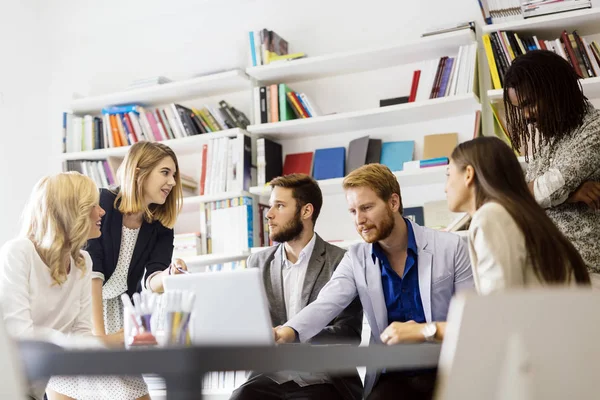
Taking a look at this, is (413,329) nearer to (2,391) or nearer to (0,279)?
(2,391)

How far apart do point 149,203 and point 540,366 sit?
88.4 inches

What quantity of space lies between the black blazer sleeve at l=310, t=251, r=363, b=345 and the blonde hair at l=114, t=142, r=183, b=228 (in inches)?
35.7

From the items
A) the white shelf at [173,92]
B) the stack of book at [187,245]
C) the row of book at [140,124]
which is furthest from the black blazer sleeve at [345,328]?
the white shelf at [173,92]

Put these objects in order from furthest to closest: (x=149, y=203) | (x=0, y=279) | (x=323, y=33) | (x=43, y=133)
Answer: (x=43, y=133)
(x=323, y=33)
(x=149, y=203)
(x=0, y=279)

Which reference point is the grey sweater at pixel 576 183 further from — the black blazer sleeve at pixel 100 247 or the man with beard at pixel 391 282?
the black blazer sleeve at pixel 100 247

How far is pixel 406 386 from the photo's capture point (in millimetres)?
2119

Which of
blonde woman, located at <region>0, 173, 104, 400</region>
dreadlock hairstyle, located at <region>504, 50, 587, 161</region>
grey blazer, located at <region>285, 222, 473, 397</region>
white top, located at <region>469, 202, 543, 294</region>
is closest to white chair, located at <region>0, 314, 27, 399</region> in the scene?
white top, located at <region>469, 202, 543, 294</region>

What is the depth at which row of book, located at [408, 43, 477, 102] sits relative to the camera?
3488 mm

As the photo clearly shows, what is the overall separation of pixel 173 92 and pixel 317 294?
2037 millimetres

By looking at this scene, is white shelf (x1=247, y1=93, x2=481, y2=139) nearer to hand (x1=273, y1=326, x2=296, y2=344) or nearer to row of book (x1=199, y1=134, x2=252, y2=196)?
row of book (x1=199, y1=134, x2=252, y2=196)

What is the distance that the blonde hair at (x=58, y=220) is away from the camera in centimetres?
226

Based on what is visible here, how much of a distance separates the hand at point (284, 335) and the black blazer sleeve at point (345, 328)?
0.22 metres

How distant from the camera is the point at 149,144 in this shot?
9.88 ft

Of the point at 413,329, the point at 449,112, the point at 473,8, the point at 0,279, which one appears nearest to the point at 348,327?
the point at 413,329
